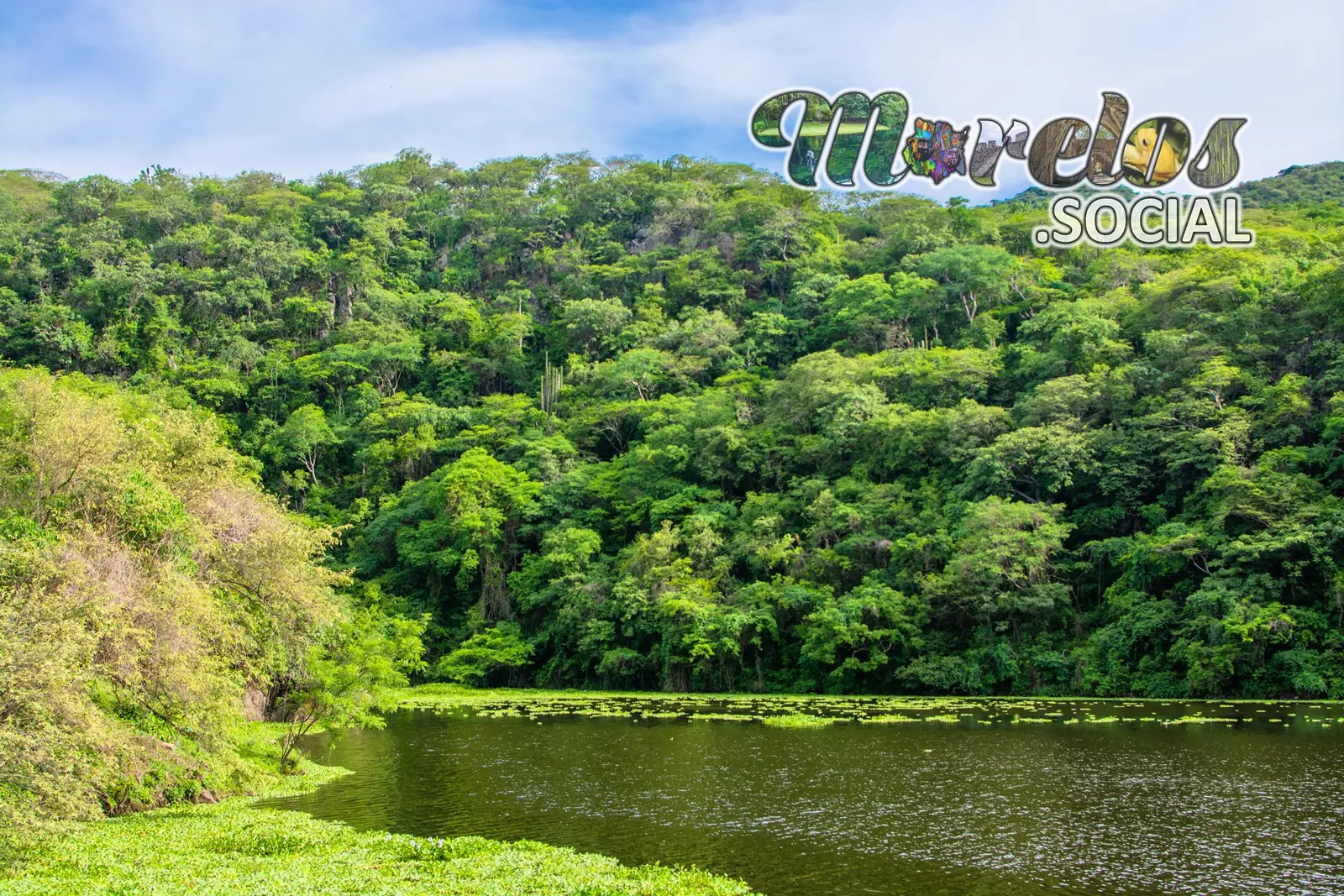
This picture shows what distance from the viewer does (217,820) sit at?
17.0 metres

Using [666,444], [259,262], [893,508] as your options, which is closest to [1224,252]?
[893,508]

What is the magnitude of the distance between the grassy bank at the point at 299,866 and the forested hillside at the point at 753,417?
5107 millimetres

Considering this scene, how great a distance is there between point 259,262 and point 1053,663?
66.8m

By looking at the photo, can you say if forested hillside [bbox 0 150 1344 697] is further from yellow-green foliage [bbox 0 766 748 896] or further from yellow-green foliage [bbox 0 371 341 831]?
yellow-green foliage [bbox 0 766 748 896]

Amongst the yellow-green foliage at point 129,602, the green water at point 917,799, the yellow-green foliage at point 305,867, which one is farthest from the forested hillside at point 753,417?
the green water at point 917,799

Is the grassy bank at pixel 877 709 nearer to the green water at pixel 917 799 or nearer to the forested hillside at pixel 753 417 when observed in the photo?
the green water at pixel 917 799

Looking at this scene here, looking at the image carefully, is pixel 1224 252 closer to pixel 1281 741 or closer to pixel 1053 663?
pixel 1053 663

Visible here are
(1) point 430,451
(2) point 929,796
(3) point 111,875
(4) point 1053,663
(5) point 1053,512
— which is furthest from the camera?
(1) point 430,451

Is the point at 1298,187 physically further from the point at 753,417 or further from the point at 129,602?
the point at 129,602

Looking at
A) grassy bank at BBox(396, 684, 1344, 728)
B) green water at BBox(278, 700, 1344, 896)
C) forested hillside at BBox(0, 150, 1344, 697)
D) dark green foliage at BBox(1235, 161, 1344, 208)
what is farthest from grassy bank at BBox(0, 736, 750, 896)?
dark green foliage at BBox(1235, 161, 1344, 208)

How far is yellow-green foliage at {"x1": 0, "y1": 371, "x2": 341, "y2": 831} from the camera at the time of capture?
40.9ft

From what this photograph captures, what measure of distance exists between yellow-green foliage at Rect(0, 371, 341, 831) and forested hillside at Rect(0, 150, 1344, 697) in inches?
22.8

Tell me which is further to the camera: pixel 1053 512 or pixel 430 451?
pixel 430 451

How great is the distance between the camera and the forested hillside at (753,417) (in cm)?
3709
